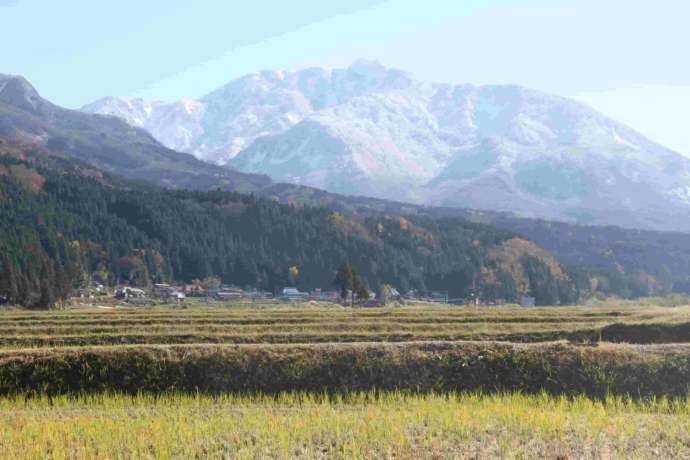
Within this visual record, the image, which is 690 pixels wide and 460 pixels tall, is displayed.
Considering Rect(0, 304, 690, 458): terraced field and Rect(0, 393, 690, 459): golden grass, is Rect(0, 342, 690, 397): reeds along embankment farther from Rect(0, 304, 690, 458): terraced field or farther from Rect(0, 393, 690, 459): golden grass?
Rect(0, 393, 690, 459): golden grass

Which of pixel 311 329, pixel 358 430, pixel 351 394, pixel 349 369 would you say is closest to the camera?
pixel 358 430

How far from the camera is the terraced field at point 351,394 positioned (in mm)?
22250

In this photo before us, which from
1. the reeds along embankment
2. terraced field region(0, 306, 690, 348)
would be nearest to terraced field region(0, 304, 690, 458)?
the reeds along embankment

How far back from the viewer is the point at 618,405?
96.9ft

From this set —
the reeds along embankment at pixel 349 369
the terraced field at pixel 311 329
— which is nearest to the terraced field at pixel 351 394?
the reeds along embankment at pixel 349 369

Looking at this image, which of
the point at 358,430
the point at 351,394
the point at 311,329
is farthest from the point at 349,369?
the point at 311,329

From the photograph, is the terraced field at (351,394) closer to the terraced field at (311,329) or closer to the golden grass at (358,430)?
the golden grass at (358,430)

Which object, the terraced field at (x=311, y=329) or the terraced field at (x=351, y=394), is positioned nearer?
the terraced field at (x=351, y=394)

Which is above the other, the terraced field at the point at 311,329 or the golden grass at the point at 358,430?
the terraced field at the point at 311,329

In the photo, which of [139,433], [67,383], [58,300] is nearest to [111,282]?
[58,300]

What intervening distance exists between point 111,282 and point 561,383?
Answer: 17449 cm

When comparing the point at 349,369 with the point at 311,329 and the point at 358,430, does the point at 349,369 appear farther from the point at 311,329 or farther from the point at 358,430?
the point at 311,329

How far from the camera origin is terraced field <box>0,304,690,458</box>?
73.0 ft

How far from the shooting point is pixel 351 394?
109 ft
